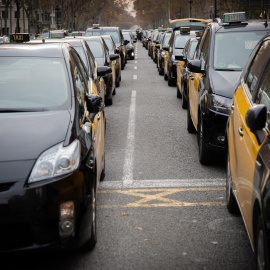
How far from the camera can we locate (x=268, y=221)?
323 cm

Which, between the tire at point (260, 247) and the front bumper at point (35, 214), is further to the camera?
the front bumper at point (35, 214)

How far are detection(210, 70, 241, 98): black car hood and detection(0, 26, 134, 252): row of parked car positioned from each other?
2281 mm

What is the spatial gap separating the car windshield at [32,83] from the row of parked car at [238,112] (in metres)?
1.58

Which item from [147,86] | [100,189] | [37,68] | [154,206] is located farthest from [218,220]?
[147,86]

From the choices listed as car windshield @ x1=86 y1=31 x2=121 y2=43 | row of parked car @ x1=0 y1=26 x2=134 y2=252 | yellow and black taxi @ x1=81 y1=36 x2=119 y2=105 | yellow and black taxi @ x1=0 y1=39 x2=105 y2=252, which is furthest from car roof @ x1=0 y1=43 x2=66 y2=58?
car windshield @ x1=86 y1=31 x2=121 y2=43

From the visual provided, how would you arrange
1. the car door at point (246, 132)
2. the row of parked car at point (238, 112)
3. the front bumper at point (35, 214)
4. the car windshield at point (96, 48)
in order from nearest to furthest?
the row of parked car at point (238, 112) → the front bumper at point (35, 214) → the car door at point (246, 132) → the car windshield at point (96, 48)

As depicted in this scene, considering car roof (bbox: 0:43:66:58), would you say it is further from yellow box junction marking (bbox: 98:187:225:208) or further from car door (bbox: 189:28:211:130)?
car door (bbox: 189:28:211:130)

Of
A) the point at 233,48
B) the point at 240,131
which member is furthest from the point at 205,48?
the point at 240,131

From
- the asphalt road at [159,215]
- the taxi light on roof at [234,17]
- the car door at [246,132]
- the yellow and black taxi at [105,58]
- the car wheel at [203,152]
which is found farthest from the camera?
the yellow and black taxi at [105,58]

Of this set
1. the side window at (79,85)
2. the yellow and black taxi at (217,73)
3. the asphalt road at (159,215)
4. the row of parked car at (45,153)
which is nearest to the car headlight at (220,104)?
the yellow and black taxi at (217,73)

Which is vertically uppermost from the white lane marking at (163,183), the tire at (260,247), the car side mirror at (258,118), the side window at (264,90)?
the side window at (264,90)

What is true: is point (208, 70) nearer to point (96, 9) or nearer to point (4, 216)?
point (4, 216)

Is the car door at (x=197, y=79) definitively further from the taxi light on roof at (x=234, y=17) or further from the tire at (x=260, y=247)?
the tire at (x=260, y=247)

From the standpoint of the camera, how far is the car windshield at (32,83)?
523 centimetres
